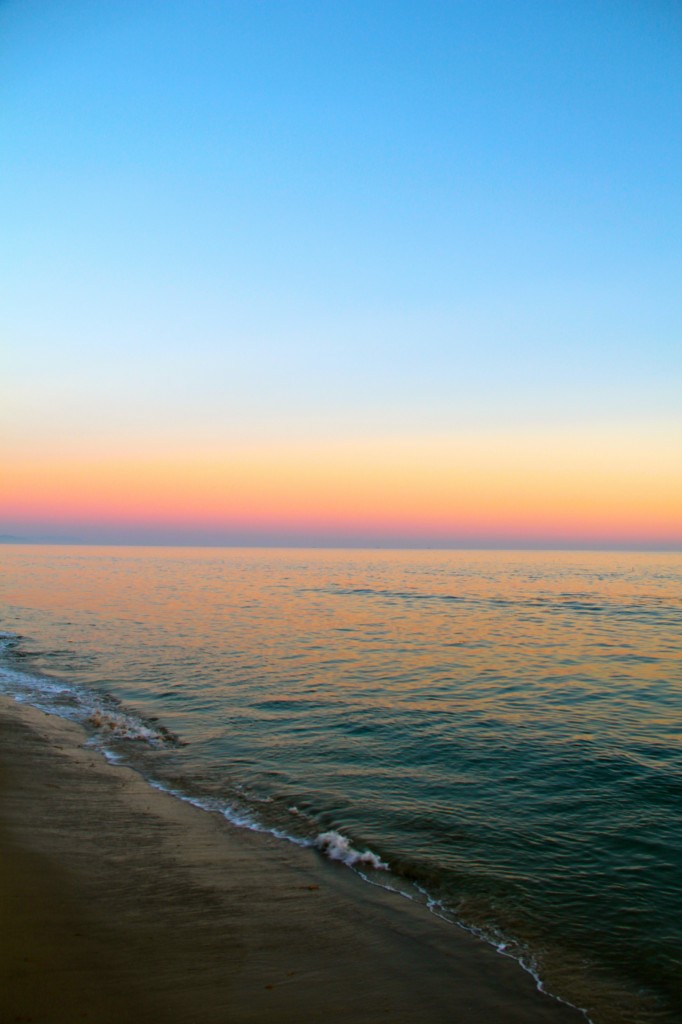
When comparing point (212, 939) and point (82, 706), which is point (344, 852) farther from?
point (82, 706)

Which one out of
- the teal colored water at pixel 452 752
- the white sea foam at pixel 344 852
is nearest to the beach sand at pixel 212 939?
the white sea foam at pixel 344 852

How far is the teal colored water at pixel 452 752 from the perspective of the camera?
8125 mm

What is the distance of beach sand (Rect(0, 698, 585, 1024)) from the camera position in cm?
567

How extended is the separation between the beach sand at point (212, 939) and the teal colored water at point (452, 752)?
739mm

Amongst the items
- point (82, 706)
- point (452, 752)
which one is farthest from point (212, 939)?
point (82, 706)

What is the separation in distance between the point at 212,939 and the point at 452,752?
9371mm

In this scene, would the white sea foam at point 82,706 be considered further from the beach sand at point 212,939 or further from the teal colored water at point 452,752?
the beach sand at point 212,939

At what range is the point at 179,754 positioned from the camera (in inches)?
589

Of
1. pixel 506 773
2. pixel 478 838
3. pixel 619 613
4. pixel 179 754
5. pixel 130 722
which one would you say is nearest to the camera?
pixel 478 838

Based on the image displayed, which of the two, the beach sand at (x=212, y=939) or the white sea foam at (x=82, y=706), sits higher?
the beach sand at (x=212, y=939)

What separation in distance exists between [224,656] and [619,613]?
105 feet

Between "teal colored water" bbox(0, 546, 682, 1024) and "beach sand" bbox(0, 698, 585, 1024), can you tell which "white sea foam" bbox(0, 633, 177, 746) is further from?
"beach sand" bbox(0, 698, 585, 1024)

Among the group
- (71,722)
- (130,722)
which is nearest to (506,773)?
(130,722)

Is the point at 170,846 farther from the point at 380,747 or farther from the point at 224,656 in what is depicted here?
the point at 224,656
